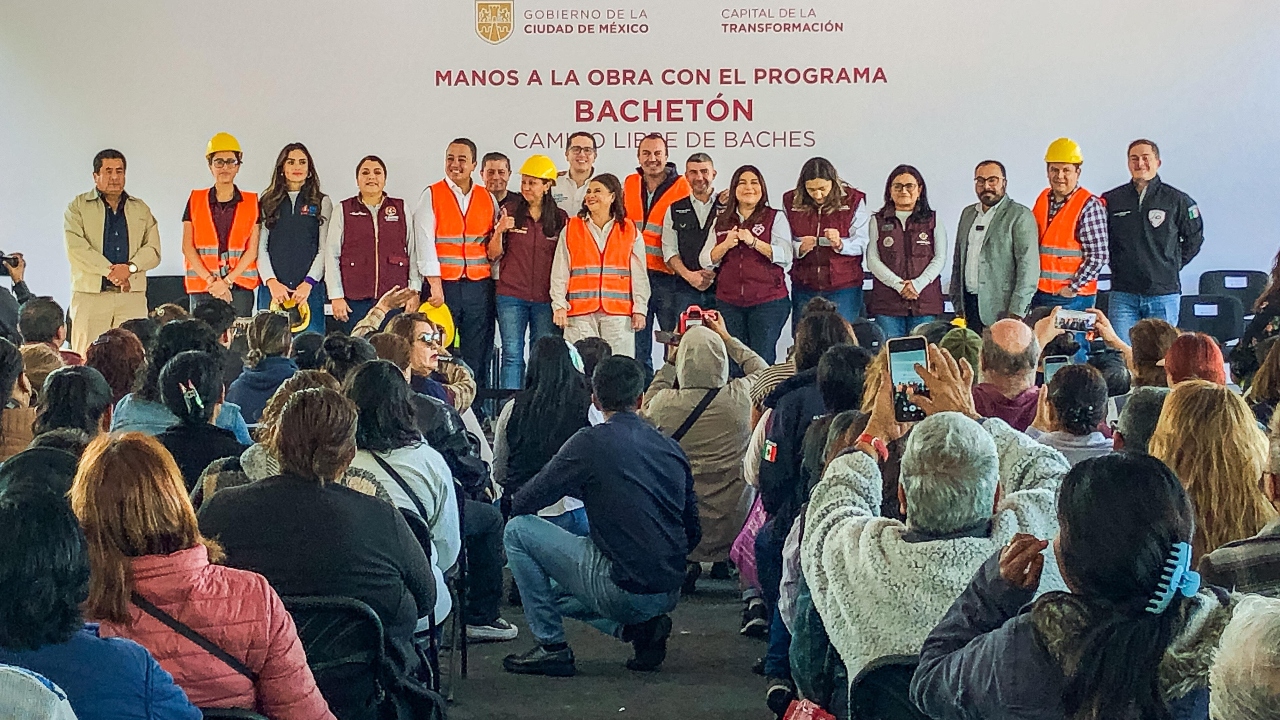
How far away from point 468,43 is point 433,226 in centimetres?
208

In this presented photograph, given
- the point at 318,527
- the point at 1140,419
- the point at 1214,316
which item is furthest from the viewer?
the point at 1214,316

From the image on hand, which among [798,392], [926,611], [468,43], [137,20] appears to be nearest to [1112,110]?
[468,43]

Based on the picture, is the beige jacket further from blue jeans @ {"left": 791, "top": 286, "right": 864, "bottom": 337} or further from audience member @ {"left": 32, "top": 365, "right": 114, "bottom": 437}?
audience member @ {"left": 32, "top": 365, "right": 114, "bottom": 437}

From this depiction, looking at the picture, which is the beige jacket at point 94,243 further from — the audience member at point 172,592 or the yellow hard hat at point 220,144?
the audience member at point 172,592

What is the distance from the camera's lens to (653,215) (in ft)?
26.1

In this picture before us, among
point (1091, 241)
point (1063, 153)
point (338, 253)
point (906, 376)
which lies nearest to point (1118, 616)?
point (906, 376)

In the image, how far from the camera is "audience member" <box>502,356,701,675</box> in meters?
4.27

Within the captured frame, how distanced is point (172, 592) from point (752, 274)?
551 centimetres

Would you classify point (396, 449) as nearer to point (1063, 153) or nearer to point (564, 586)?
point (564, 586)

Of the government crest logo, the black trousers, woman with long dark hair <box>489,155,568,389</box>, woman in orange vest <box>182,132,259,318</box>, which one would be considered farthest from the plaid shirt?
woman in orange vest <box>182,132,259,318</box>

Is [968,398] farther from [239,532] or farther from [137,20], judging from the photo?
[137,20]

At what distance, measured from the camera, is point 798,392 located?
4.32m

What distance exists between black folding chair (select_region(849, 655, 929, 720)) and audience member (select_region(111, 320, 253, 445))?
2.14m

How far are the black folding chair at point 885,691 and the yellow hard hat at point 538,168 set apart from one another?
5.77 meters
